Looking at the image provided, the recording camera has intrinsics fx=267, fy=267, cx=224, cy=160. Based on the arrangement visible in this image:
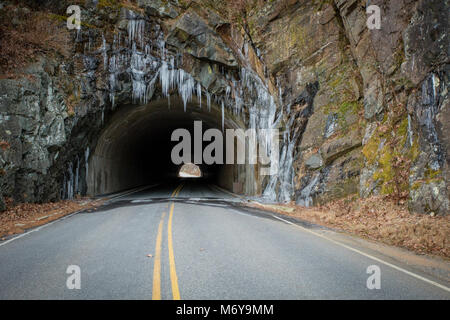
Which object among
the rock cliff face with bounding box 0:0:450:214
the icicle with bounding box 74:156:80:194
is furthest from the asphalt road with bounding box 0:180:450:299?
the icicle with bounding box 74:156:80:194

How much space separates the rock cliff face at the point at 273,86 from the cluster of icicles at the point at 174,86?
0.28ft

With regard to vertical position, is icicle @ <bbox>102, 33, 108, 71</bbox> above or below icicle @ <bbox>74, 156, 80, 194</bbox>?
above

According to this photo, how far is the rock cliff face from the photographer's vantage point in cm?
866

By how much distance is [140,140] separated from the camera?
Answer: 94.6 ft

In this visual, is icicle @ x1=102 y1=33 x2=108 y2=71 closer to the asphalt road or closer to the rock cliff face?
the rock cliff face

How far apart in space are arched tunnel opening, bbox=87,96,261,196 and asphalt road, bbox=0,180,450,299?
42.9 feet

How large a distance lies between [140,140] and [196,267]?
1023 inches

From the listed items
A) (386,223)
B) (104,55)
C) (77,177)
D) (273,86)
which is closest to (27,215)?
(77,177)

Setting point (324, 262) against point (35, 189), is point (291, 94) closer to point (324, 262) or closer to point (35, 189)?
point (324, 262)

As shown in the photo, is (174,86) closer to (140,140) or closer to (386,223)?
(140,140)

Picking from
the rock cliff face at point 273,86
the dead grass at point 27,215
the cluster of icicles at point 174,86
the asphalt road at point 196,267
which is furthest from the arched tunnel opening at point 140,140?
the asphalt road at point 196,267

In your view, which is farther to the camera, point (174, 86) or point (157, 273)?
point (174, 86)

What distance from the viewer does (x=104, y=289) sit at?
3.79 metres

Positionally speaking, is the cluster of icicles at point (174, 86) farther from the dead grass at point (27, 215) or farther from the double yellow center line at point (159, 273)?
the double yellow center line at point (159, 273)
